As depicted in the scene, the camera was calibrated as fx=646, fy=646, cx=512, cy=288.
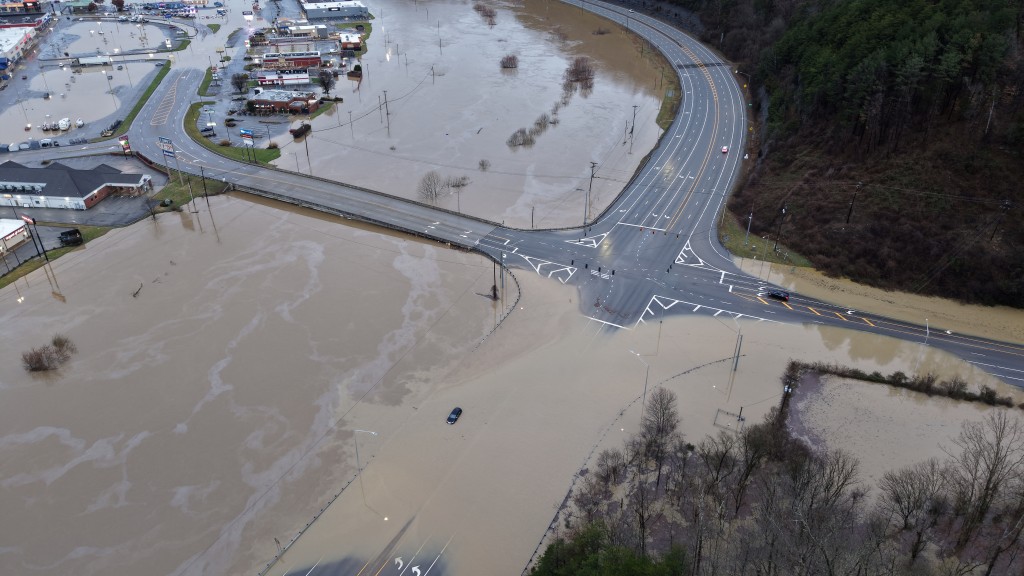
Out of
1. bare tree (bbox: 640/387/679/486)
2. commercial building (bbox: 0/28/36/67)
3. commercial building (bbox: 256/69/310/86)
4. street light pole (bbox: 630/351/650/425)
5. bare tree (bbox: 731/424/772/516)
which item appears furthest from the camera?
commercial building (bbox: 0/28/36/67)

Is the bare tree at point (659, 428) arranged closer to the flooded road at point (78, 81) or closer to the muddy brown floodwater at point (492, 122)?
the muddy brown floodwater at point (492, 122)

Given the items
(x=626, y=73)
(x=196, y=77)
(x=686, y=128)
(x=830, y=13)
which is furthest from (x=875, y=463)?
(x=196, y=77)

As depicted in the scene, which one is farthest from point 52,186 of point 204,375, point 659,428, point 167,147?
point 659,428

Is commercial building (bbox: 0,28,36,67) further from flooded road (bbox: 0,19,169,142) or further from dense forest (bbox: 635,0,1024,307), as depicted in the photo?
dense forest (bbox: 635,0,1024,307)

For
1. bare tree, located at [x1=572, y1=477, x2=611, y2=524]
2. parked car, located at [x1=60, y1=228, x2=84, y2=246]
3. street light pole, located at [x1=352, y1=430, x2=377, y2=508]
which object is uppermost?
parked car, located at [x1=60, y1=228, x2=84, y2=246]

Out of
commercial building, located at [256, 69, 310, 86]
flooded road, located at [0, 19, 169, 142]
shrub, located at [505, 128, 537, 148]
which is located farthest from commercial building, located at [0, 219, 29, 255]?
shrub, located at [505, 128, 537, 148]
